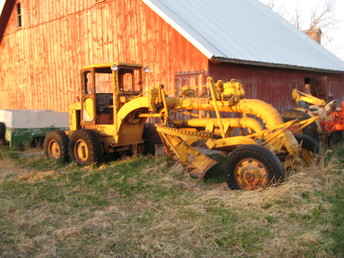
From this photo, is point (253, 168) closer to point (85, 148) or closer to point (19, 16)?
point (85, 148)

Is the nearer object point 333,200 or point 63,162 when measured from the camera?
point 333,200

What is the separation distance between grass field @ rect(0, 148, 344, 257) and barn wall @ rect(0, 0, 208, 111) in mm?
4840

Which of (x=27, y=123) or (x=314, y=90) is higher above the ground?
(x=314, y=90)

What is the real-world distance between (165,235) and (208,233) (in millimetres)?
514

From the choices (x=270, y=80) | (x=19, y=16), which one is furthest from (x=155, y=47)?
(x=19, y=16)

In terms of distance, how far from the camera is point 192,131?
714 centimetres

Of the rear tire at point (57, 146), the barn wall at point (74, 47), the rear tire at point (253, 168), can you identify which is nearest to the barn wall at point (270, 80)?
the barn wall at point (74, 47)

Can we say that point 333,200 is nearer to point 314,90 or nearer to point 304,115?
point 304,115

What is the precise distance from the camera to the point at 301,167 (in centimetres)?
652

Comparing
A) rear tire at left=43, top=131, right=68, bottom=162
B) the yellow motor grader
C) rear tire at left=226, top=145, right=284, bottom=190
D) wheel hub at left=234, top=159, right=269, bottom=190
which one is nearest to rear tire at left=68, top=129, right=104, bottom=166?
the yellow motor grader

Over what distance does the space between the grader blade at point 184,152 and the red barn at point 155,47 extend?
2.08 metres

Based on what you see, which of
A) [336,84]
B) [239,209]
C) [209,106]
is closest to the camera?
[239,209]

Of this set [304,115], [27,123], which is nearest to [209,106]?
[304,115]

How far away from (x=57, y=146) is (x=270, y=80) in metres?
7.90
